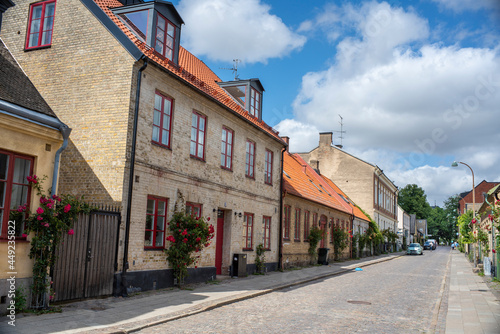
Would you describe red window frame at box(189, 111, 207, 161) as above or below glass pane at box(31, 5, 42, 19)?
below

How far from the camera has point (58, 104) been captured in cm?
1251

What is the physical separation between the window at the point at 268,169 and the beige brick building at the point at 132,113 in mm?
4508

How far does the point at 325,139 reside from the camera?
44.0 m

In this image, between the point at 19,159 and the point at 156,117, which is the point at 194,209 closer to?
the point at 156,117

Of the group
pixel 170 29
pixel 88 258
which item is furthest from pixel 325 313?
pixel 170 29

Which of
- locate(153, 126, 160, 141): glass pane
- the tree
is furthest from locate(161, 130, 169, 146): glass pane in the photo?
the tree

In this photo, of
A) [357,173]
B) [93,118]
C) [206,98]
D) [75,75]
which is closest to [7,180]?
[93,118]

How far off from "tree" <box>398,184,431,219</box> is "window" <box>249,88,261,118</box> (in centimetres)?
8576

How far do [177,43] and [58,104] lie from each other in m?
4.28

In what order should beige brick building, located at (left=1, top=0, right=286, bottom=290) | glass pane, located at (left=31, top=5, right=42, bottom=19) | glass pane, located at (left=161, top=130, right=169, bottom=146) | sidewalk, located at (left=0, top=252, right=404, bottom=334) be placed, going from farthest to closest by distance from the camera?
1. glass pane, located at (left=31, top=5, right=42, bottom=19)
2. glass pane, located at (left=161, top=130, right=169, bottom=146)
3. beige brick building, located at (left=1, top=0, right=286, bottom=290)
4. sidewalk, located at (left=0, top=252, right=404, bottom=334)

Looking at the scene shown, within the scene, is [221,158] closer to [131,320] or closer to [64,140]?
[64,140]

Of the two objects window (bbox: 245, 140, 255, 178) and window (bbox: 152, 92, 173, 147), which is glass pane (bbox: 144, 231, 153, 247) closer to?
window (bbox: 152, 92, 173, 147)

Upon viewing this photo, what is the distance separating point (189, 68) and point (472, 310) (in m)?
12.7

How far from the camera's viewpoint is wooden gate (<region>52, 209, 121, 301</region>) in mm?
9484
